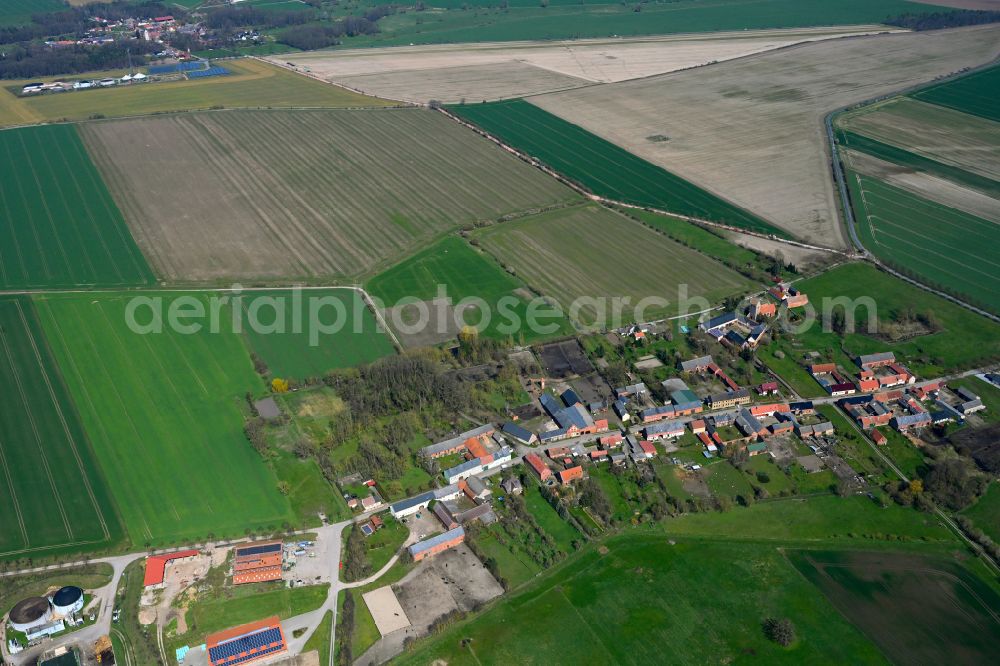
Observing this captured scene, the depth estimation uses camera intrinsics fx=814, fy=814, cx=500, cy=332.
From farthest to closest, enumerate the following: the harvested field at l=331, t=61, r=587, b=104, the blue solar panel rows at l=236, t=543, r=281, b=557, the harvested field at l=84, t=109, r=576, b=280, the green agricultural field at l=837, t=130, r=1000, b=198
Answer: the harvested field at l=331, t=61, r=587, b=104 → the green agricultural field at l=837, t=130, r=1000, b=198 → the harvested field at l=84, t=109, r=576, b=280 → the blue solar panel rows at l=236, t=543, r=281, b=557

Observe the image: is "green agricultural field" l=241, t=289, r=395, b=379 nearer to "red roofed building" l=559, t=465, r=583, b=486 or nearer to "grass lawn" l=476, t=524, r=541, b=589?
"red roofed building" l=559, t=465, r=583, b=486

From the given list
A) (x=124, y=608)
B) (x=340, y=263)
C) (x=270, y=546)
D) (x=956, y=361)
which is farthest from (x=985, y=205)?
(x=124, y=608)

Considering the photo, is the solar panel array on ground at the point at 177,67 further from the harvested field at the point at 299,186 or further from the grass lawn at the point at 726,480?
the grass lawn at the point at 726,480

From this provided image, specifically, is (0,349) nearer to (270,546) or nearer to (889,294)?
(270,546)

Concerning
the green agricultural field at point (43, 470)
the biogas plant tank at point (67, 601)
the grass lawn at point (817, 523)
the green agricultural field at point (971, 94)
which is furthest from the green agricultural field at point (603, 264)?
the green agricultural field at point (971, 94)

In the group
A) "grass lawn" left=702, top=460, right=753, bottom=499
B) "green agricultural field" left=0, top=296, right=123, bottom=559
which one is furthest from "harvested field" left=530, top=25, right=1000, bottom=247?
"green agricultural field" left=0, top=296, right=123, bottom=559

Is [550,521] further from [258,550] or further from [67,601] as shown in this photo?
[67,601]

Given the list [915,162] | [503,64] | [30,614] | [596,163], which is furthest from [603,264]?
[503,64]
